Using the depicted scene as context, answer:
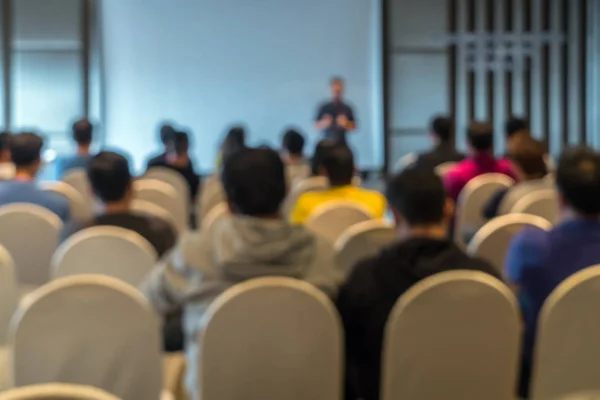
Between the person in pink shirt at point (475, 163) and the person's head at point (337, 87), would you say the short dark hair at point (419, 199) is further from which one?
the person's head at point (337, 87)

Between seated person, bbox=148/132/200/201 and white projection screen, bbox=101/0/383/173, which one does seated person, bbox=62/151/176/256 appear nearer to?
seated person, bbox=148/132/200/201

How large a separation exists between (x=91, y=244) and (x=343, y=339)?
3.83 feet

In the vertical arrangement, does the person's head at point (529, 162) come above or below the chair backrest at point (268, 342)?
above

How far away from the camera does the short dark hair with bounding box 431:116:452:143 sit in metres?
6.92

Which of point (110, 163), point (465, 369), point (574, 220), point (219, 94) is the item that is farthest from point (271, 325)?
point (219, 94)

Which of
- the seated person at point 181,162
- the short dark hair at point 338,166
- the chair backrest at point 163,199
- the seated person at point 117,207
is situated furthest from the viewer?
the seated person at point 181,162

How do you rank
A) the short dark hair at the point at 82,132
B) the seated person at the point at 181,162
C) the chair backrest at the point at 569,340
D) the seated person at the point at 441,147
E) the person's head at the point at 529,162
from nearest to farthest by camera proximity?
the chair backrest at the point at 569,340
the person's head at the point at 529,162
the short dark hair at the point at 82,132
the seated person at the point at 441,147
the seated person at the point at 181,162

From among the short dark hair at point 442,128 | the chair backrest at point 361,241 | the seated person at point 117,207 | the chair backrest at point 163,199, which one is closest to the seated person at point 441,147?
the short dark hair at point 442,128

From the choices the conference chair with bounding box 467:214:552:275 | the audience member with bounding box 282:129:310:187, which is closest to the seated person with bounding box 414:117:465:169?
the audience member with bounding box 282:129:310:187

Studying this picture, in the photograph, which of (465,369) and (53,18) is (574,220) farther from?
(53,18)

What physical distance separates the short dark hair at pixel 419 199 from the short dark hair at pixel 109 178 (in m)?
1.51

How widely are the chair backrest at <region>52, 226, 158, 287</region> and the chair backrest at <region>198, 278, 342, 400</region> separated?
3.27ft

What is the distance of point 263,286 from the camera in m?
2.25

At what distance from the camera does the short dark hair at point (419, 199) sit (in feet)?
8.56
